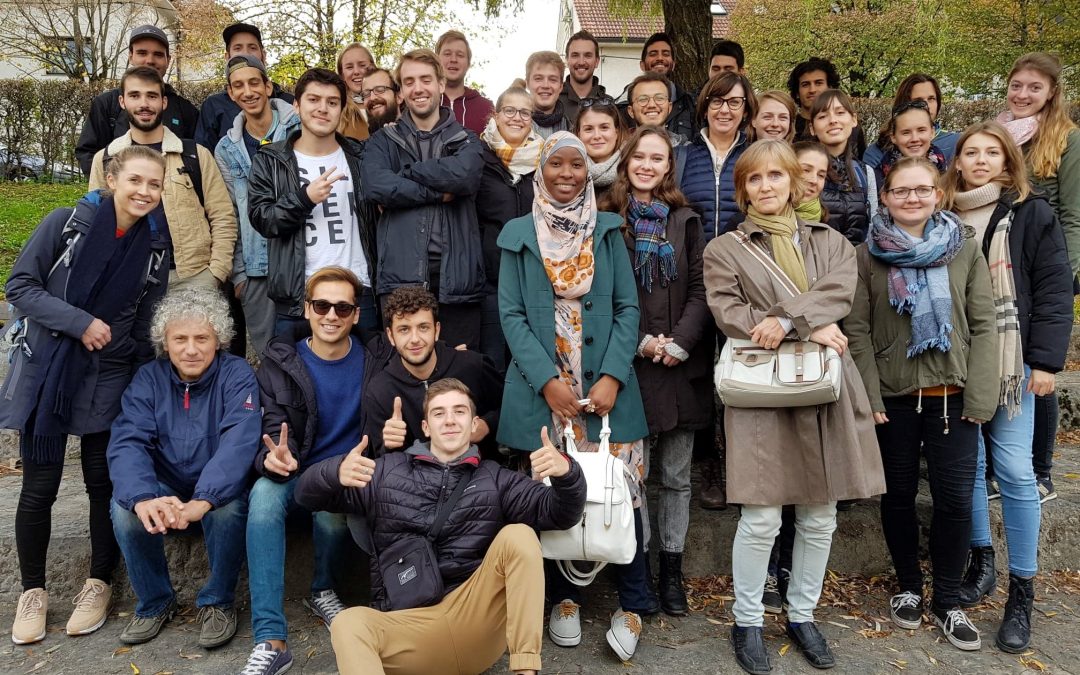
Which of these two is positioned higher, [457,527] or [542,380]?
[542,380]

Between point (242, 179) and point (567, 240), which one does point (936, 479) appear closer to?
point (567, 240)

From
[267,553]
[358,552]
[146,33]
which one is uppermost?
[146,33]

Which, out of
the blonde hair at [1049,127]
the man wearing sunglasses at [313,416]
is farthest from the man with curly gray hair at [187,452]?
the blonde hair at [1049,127]

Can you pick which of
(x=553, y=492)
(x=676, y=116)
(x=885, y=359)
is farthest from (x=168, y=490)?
(x=676, y=116)

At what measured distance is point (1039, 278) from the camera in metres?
3.81

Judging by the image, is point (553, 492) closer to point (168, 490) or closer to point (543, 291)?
point (543, 291)

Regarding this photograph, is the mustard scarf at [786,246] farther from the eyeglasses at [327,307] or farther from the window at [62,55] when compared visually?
the window at [62,55]

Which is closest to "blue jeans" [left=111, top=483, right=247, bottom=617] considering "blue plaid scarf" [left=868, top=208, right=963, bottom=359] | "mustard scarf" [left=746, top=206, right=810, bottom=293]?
"mustard scarf" [left=746, top=206, right=810, bottom=293]

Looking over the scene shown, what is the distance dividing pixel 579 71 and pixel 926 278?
3192 mm

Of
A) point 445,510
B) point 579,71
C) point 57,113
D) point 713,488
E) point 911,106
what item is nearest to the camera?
point 445,510

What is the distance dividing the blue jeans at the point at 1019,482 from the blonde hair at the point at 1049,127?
1.34 meters

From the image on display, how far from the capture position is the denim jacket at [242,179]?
466cm

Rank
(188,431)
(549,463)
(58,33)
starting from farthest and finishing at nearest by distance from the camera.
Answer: (58,33)
(188,431)
(549,463)

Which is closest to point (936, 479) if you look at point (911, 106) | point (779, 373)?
point (779, 373)
